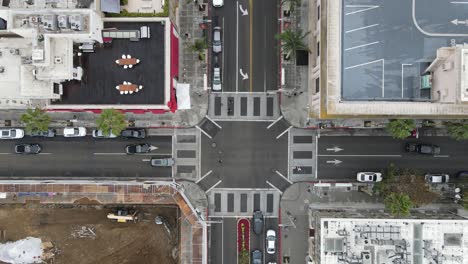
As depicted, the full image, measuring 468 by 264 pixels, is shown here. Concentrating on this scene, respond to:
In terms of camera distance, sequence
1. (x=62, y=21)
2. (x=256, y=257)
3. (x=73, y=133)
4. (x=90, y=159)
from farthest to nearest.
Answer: (x=90, y=159)
(x=256, y=257)
(x=73, y=133)
(x=62, y=21)

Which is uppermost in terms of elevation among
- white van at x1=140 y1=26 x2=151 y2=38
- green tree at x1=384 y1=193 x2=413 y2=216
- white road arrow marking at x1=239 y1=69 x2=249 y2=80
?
white van at x1=140 y1=26 x2=151 y2=38

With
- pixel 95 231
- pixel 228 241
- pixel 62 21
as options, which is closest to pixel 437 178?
pixel 228 241

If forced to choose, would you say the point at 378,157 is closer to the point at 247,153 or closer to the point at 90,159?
the point at 247,153

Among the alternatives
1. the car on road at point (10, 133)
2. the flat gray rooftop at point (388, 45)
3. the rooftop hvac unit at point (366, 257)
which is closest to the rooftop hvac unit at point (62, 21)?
the car on road at point (10, 133)

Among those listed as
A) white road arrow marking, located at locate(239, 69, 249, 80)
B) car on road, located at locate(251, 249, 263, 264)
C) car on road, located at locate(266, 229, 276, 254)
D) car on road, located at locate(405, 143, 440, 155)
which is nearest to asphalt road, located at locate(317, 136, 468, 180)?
car on road, located at locate(405, 143, 440, 155)

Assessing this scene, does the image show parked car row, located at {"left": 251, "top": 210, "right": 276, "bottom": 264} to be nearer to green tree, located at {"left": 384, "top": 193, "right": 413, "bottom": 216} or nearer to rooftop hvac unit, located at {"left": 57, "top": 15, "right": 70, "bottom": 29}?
green tree, located at {"left": 384, "top": 193, "right": 413, "bottom": 216}

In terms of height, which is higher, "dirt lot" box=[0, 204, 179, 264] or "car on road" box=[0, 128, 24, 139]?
"car on road" box=[0, 128, 24, 139]

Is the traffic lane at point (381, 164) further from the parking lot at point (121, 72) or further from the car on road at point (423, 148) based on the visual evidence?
the parking lot at point (121, 72)

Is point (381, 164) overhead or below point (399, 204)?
overhead

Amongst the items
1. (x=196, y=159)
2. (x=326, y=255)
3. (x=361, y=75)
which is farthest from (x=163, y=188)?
(x=361, y=75)
